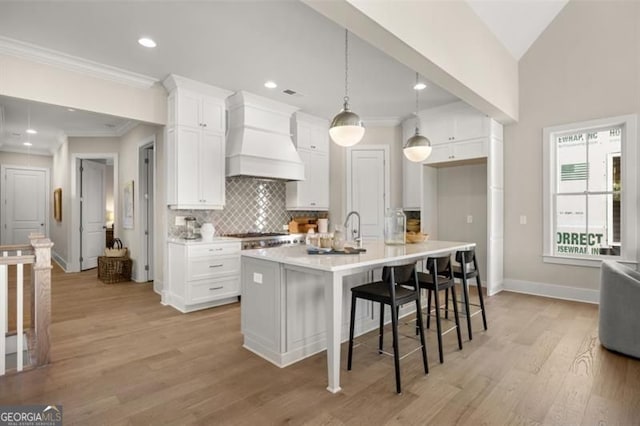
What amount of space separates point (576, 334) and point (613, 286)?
0.64m

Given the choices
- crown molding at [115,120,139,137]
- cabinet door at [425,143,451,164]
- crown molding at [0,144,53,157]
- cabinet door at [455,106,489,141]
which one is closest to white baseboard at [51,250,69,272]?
crown molding at [0,144,53,157]

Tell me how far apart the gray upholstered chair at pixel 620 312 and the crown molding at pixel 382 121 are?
4036mm

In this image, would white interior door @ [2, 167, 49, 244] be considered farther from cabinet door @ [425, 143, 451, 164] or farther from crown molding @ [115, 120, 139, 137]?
cabinet door @ [425, 143, 451, 164]

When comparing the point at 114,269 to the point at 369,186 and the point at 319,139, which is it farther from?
the point at 369,186

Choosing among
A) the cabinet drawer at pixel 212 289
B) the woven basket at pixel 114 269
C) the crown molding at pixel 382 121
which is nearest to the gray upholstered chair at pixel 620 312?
the cabinet drawer at pixel 212 289

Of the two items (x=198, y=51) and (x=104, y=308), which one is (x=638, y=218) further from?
(x=104, y=308)

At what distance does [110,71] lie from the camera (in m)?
3.97

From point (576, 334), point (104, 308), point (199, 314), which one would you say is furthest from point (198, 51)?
point (576, 334)

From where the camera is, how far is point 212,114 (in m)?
4.61

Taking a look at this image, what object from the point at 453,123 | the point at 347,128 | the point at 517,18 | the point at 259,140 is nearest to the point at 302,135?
the point at 259,140

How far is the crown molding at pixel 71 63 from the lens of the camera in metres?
Answer: 3.36

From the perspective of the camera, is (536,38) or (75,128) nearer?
(536,38)

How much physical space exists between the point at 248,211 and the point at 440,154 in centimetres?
323

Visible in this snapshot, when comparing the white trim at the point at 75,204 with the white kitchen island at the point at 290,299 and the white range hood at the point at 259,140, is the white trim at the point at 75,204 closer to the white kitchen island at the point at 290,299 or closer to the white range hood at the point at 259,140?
the white range hood at the point at 259,140
